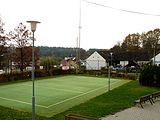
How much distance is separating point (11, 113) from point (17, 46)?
27628 mm

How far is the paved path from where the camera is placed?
14820 millimetres

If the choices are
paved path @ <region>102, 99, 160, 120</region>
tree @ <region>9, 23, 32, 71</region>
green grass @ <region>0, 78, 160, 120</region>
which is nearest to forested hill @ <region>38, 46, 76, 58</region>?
tree @ <region>9, 23, 32, 71</region>

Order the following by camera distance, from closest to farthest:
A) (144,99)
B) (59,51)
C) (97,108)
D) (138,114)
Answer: (138,114) → (97,108) → (144,99) → (59,51)

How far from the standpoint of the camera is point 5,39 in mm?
38250

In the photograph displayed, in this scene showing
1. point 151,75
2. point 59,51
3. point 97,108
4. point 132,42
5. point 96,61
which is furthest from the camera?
point 59,51

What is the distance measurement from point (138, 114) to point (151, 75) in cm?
1320

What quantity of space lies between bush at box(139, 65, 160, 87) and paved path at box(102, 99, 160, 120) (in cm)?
1013

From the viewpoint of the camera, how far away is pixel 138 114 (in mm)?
15688

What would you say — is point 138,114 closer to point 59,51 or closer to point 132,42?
point 132,42

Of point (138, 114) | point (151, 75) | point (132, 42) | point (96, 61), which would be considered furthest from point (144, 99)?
point (132, 42)

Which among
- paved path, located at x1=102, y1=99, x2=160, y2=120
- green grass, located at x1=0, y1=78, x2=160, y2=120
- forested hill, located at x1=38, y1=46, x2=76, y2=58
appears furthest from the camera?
forested hill, located at x1=38, y1=46, x2=76, y2=58

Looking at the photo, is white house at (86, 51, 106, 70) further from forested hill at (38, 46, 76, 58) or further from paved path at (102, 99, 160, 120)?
paved path at (102, 99, 160, 120)

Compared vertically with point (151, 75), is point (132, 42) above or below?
above

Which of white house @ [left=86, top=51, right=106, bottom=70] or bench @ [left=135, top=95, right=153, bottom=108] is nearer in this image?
bench @ [left=135, top=95, right=153, bottom=108]
